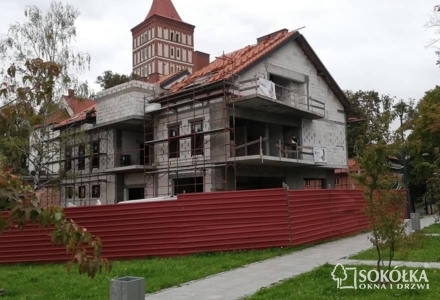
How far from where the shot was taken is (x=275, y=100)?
73.3 ft

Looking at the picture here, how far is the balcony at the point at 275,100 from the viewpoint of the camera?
21938 mm

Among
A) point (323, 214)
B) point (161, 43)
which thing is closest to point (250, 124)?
point (323, 214)

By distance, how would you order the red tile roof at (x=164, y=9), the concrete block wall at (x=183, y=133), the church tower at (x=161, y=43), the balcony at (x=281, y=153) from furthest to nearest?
the red tile roof at (x=164, y=9), the church tower at (x=161, y=43), the concrete block wall at (x=183, y=133), the balcony at (x=281, y=153)

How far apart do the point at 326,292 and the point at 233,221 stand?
580 cm

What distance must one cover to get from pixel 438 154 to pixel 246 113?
9.21 metres

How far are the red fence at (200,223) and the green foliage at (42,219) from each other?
10.9 metres

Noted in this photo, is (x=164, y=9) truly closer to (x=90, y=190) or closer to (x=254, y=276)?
(x=90, y=190)

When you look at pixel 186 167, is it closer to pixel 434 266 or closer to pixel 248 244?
pixel 248 244

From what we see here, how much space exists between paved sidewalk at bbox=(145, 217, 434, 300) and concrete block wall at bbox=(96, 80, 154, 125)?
14834 millimetres

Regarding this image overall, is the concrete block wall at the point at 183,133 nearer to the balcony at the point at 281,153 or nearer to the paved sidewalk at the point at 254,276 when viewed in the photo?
the balcony at the point at 281,153

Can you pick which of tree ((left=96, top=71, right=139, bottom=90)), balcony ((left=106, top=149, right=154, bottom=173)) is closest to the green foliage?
balcony ((left=106, top=149, right=154, bottom=173))

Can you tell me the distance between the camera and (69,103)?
26141 millimetres

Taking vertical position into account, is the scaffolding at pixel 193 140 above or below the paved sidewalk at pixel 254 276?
above

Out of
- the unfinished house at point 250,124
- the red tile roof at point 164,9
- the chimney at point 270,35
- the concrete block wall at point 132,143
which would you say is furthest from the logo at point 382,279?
the red tile roof at point 164,9
